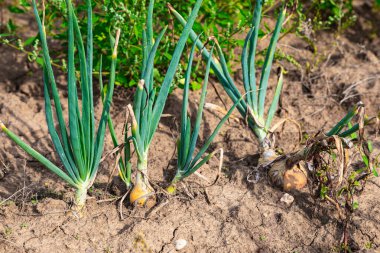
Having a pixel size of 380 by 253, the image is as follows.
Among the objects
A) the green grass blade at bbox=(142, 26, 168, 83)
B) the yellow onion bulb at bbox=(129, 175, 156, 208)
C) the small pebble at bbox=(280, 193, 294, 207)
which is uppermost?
the green grass blade at bbox=(142, 26, 168, 83)

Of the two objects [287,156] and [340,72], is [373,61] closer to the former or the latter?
[340,72]

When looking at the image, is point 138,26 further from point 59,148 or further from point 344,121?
point 344,121

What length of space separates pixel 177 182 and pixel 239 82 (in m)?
1.03

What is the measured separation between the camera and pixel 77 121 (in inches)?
83.0

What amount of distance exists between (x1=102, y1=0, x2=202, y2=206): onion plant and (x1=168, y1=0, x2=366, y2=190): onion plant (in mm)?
293

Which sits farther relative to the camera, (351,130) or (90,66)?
(351,130)

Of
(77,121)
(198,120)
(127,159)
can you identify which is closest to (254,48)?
(198,120)

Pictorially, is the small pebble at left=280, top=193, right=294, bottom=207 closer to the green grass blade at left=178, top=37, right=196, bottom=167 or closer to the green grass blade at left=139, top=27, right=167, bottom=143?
the green grass blade at left=178, top=37, right=196, bottom=167

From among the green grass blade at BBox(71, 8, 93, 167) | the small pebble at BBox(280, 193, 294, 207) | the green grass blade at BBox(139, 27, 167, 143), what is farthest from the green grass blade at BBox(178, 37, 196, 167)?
the small pebble at BBox(280, 193, 294, 207)

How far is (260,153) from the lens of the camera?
2623 mm

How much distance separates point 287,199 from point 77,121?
3.06 ft

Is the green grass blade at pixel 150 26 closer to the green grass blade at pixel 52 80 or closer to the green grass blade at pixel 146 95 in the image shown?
the green grass blade at pixel 146 95

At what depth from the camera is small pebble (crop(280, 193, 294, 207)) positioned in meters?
2.41

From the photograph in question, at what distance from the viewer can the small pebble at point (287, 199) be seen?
7.90ft
